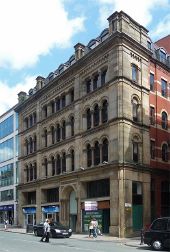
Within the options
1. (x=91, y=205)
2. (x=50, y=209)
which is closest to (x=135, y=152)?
(x=91, y=205)

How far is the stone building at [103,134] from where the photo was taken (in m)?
41.3

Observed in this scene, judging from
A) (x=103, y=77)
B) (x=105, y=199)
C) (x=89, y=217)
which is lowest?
(x=89, y=217)

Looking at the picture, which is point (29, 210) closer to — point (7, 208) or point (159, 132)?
point (7, 208)

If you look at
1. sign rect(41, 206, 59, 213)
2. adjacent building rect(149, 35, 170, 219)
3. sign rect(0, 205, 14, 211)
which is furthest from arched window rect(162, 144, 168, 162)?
sign rect(0, 205, 14, 211)

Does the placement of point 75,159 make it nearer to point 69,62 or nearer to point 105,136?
point 105,136

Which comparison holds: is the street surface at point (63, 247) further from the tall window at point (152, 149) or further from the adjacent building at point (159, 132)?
the tall window at point (152, 149)

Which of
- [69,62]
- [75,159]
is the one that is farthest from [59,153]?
[69,62]

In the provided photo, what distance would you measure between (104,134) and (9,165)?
35.1 meters

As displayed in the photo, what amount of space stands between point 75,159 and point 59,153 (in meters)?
5.10

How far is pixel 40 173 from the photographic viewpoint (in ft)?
188

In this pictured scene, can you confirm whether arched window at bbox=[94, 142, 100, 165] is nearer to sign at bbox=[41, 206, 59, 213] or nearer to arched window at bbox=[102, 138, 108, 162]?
arched window at bbox=[102, 138, 108, 162]

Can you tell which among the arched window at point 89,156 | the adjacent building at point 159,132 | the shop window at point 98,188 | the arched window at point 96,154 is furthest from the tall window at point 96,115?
the shop window at point 98,188

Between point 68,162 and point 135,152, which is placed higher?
point 135,152

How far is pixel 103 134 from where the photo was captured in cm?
4366
